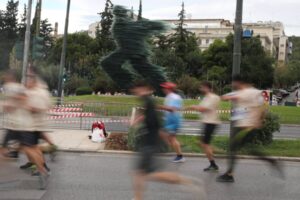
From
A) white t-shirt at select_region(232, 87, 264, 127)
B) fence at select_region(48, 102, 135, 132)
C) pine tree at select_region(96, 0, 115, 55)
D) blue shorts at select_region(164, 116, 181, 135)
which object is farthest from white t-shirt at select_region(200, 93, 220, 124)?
pine tree at select_region(96, 0, 115, 55)

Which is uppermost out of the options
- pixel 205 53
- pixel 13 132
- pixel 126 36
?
pixel 205 53

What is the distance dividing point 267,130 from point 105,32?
81766mm

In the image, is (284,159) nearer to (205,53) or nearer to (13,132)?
(13,132)

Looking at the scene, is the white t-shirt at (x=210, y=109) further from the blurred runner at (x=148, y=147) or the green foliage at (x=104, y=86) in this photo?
the green foliage at (x=104, y=86)

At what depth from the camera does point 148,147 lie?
6.59m

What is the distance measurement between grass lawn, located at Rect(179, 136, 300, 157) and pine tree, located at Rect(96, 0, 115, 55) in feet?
250

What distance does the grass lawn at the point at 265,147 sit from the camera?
13289mm

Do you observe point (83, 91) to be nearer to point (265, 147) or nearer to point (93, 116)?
point (93, 116)

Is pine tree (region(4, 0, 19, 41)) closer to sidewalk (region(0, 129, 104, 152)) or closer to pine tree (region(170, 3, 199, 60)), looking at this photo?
A: pine tree (region(170, 3, 199, 60))

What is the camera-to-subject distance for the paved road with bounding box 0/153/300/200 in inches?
309

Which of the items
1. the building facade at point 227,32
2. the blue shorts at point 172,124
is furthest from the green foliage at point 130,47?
the building facade at point 227,32

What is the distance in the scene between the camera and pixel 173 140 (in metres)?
11.3

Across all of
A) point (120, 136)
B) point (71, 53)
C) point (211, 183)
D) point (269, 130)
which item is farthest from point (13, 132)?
point (71, 53)

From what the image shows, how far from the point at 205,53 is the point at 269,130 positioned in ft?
265
